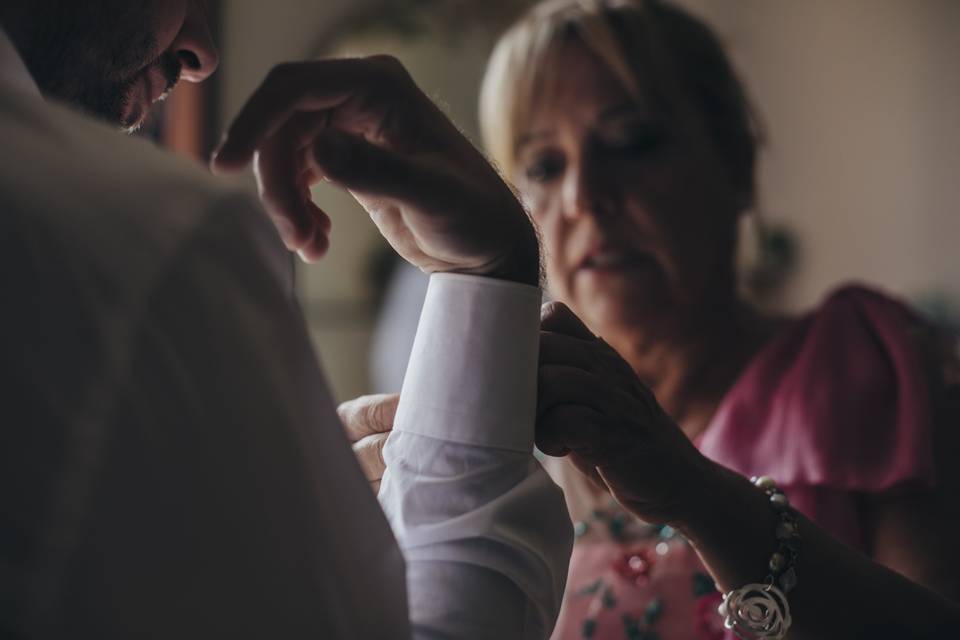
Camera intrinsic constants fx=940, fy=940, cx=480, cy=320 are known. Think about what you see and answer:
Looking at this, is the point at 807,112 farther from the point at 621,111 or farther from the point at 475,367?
the point at 475,367

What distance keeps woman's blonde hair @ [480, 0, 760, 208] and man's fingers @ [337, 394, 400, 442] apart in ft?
2.52

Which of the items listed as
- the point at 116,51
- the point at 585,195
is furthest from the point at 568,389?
the point at 585,195

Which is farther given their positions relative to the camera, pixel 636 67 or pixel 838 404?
pixel 636 67

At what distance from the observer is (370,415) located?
0.61 m

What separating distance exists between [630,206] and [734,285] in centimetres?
23

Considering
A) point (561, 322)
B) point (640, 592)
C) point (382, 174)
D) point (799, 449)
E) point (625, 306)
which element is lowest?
point (640, 592)

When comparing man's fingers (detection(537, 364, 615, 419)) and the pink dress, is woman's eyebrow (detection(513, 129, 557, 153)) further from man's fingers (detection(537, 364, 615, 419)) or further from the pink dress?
man's fingers (detection(537, 364, 615, 419))

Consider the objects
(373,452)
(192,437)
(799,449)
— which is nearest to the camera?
(192,437)

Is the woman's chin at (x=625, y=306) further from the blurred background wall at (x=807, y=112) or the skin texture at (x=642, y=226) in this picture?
the blurred background wall at (x=807, y=112)

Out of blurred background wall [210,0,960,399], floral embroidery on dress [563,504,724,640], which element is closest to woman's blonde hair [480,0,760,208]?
floral embroidery on dress [563,504,724,640]

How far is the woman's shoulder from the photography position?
0.97 metres

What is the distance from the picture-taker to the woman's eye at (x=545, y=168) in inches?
50.1

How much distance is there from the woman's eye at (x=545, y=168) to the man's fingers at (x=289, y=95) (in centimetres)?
74

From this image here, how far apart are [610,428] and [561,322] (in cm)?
8
